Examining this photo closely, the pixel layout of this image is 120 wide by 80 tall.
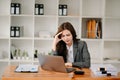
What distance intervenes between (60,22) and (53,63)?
2.14m

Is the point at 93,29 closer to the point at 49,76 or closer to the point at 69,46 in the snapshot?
the point at 69,46

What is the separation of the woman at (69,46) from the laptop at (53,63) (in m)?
0.62

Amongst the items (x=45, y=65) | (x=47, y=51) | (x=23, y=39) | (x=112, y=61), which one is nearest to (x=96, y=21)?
(x=112, y=61)

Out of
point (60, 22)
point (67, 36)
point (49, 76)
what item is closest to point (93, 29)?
point (60, 22)

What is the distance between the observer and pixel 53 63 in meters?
2.67

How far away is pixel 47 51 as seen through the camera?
4.76 meters

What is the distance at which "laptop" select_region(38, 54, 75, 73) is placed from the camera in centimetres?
262

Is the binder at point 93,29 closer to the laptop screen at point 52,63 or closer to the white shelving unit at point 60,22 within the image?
the white shelving unit at point 60,22

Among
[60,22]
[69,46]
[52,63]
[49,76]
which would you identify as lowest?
[49,76]

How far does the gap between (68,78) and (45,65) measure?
1.47 ft

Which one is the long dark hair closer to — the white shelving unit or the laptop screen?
the laptop screen

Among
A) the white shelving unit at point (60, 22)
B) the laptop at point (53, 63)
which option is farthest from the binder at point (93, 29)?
the laptop at point (53, 63)

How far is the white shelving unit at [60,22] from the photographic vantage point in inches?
179

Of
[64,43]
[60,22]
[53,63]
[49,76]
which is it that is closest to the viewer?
[49,76]
